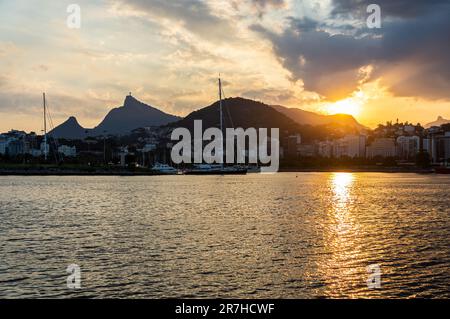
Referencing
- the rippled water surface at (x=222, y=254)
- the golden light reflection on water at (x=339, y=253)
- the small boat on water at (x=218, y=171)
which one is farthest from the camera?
the small boat on water at (x=218, y=171)

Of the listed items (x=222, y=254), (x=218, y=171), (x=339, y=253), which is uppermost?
(x=218, y=171)

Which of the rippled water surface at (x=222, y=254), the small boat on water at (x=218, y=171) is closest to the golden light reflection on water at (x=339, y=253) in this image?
the rippled water surface at (x=222, y=254)

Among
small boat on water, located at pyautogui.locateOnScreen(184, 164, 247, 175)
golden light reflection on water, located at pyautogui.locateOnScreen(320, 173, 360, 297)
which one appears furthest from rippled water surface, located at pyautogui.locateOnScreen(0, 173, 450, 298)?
small boat on water, located at pyautogui.locateOnScreen(184, 164, 247, 175)

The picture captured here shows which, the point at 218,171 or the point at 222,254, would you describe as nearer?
the point at 222,254

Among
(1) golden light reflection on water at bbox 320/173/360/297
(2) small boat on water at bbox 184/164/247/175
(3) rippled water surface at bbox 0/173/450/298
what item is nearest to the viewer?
(3) rippled water surface at bbox 0/173/450/298

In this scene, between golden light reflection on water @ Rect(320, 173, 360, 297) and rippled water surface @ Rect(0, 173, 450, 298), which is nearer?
rippled water surface @ Rect(0, 173, 450, 298)

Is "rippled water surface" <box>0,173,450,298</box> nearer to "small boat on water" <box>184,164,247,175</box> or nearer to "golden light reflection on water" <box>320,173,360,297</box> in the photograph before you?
"golden light reflection on water" <box>320,173,360,297</box>

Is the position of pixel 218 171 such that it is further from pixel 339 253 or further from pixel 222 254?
pixel 222 254

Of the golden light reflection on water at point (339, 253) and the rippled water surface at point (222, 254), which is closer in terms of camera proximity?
the rippled water surface at point (222, 254)

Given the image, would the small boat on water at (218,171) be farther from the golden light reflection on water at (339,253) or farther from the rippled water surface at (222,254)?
the golden light reflection on water at (339,253)

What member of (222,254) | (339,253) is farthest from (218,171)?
(222,254)

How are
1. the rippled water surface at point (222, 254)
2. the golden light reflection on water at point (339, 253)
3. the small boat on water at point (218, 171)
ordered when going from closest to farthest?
the rippled water surface at point (222, 254) → the golden light reflection on water at point (339, 253) → the small boat on water at point (218, 171)

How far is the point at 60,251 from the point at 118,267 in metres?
5.88

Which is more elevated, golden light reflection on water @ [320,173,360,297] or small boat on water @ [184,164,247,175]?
small boat on water @ [184,164,247,175]
